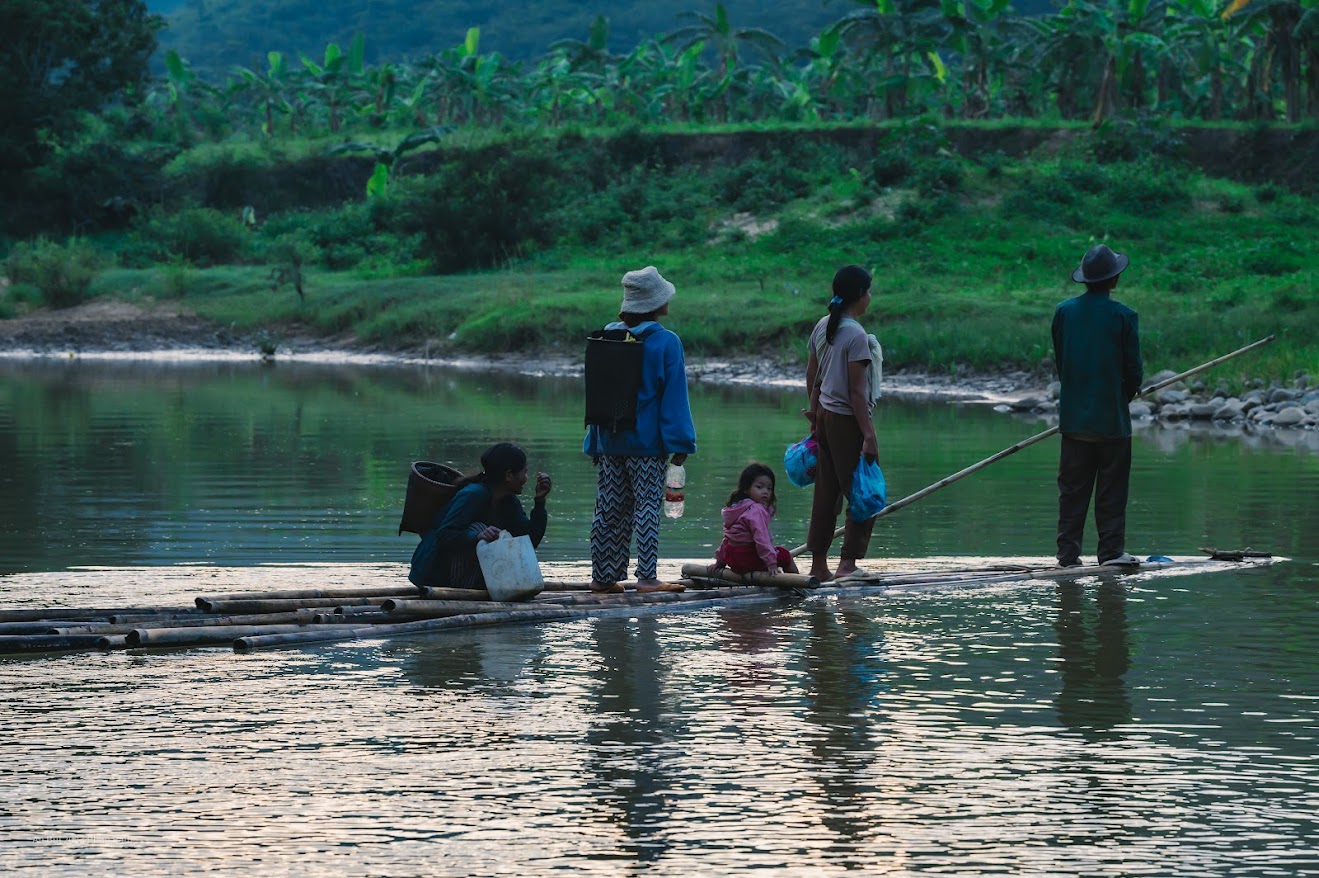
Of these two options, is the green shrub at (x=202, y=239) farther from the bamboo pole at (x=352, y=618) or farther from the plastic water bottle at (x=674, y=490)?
the bamboo pole at (x=352, y=618)

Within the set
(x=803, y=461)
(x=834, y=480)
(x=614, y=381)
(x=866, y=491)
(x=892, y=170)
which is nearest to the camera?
(x=614, y=381)

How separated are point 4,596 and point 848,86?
51.8m

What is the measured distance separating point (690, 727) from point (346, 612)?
7.74 feet

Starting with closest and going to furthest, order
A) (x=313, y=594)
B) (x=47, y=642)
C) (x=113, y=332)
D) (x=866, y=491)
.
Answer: (x=47, y=642), (x=313, y=594), (x=866, y=491), (x=113, y=332)

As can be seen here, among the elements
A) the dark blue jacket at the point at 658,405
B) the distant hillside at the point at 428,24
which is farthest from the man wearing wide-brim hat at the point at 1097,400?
the distant hillside at the point at 428,24

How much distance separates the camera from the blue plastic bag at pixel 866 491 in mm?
10094

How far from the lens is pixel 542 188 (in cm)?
4925

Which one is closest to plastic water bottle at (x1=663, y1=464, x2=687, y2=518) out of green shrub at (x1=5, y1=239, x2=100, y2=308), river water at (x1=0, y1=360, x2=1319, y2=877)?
river water at (x1=0, y1=360, x2=1319, y2=877)

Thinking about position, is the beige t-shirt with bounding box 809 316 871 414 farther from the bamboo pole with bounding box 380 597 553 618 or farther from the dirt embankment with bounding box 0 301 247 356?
the dirt embankment with bounding box 0 301 247 356

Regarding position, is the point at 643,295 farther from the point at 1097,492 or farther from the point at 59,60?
the point at 59,60

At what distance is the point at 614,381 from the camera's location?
9.51 m

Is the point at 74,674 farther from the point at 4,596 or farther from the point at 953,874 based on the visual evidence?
the point at 953,874

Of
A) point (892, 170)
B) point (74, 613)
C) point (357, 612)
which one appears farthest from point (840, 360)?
point (892, 170)

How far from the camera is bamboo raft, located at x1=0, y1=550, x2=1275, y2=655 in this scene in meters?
8.22
